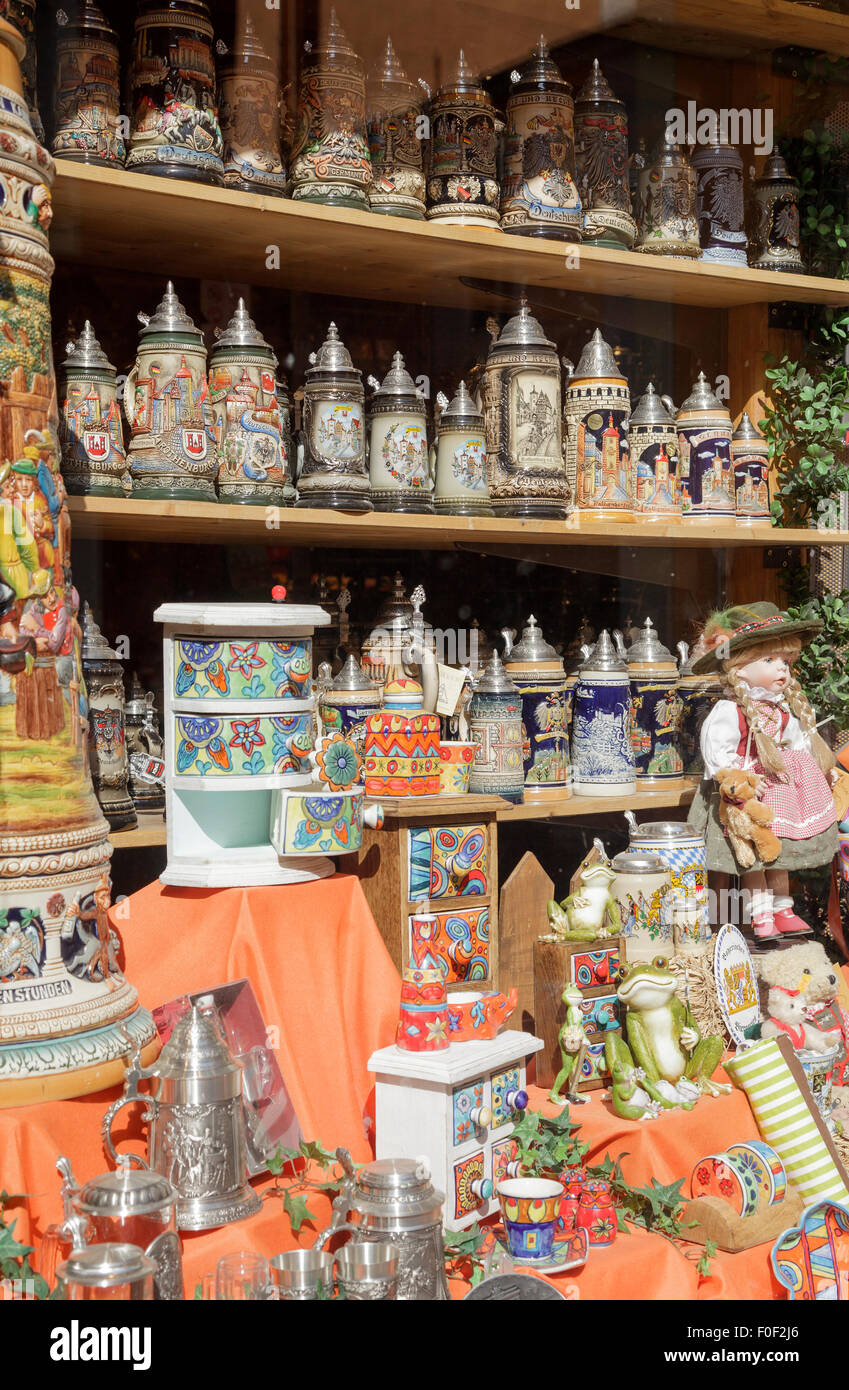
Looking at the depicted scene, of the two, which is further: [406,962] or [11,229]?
[406,962]

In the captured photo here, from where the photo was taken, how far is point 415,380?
3473mm

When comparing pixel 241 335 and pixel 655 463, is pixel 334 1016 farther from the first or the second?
pixel 655 463

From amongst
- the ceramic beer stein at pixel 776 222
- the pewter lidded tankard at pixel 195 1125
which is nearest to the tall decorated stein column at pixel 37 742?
the pewter lidded tankard at pixel 195 1125

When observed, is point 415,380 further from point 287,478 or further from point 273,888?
point 273,888

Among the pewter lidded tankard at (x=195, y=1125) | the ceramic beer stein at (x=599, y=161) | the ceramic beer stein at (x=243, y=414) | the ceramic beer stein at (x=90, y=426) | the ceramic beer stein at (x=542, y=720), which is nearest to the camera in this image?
the pewter lidded tankard at (x=195, y=1125)

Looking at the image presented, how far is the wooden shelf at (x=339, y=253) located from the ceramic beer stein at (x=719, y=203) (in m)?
0.10

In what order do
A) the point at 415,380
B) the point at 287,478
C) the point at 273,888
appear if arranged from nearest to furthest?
1. the point at 273,888
2. the point at 287,478
3. the point at 415,380

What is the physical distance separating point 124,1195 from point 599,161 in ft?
8.68

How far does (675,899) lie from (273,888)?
0.89 m

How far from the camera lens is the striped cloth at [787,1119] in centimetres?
250

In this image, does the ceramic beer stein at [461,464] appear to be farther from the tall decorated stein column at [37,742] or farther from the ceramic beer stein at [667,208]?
the tall decorated stein column at [37,742]

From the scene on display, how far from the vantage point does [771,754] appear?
3.12 meters
